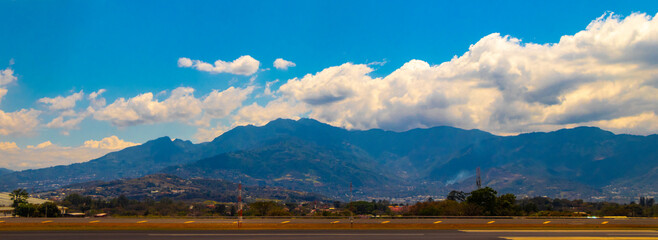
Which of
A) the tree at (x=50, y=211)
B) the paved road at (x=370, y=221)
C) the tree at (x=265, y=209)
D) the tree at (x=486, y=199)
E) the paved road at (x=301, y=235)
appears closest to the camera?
the paved road at (x=301, y=235)

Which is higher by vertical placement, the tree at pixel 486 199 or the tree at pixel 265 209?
the tree at pixel 486 199

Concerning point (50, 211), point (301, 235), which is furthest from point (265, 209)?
point (301, 235)

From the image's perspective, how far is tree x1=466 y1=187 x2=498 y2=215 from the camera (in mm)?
111975

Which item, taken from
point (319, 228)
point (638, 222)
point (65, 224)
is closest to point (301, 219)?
point (319, 228)

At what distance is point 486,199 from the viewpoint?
11356 centimetres

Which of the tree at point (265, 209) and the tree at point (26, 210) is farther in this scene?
the tree at point (265, 209)

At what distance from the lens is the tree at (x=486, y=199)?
111975 mm

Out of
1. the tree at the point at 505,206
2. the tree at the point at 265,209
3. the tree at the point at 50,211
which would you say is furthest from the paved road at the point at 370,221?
the tree at the point at 265,209

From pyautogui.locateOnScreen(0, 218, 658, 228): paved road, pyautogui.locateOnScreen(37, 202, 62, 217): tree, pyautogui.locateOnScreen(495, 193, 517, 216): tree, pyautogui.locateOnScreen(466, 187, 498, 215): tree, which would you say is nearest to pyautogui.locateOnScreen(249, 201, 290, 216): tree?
pyautogui.locateOnScreen(0, 218, 658, 228): paved road

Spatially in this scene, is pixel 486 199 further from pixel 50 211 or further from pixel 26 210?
pixel 26 210

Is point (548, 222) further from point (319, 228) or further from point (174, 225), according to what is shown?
point (174, 225)

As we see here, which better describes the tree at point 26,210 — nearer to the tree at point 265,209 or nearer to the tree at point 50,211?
the tree at point 50,211

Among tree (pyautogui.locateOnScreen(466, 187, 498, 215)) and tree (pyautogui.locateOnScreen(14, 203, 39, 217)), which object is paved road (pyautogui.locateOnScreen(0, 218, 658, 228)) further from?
tree (pyautogui.locateOnScreen(14, 203, 39, 217))

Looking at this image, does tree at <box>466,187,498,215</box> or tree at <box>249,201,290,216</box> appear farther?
tree at <box>249,201,290,216</box>
